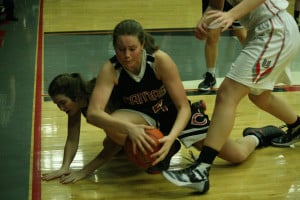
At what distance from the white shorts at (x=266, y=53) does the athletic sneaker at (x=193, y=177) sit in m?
0.56

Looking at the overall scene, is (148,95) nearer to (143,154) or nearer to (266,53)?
(143,154)

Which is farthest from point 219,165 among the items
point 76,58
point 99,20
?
point 99,20

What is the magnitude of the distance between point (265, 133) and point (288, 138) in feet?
0.54

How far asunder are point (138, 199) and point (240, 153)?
0.78 meters

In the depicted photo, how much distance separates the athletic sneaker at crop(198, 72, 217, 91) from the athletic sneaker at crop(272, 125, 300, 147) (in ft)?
4.25

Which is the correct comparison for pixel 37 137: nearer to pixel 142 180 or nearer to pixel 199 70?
pixel 142 180

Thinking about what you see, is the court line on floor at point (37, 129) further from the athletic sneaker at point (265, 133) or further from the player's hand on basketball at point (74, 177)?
the athletic sneaker at point (265, 133)

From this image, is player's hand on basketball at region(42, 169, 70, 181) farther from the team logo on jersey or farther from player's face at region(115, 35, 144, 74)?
the team logo on jersey

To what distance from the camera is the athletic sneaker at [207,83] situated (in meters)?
4.94

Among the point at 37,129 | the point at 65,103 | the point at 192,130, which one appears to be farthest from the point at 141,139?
the point at 37,129

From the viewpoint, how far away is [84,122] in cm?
428

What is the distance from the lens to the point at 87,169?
330cm

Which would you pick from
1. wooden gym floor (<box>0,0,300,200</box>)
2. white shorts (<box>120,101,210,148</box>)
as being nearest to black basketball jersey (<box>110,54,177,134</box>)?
white shorts (<box>120,101,210,148</box>)

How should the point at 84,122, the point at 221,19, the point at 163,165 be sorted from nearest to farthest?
the point at 221,19
the point at 163,165
the point at 84,122
